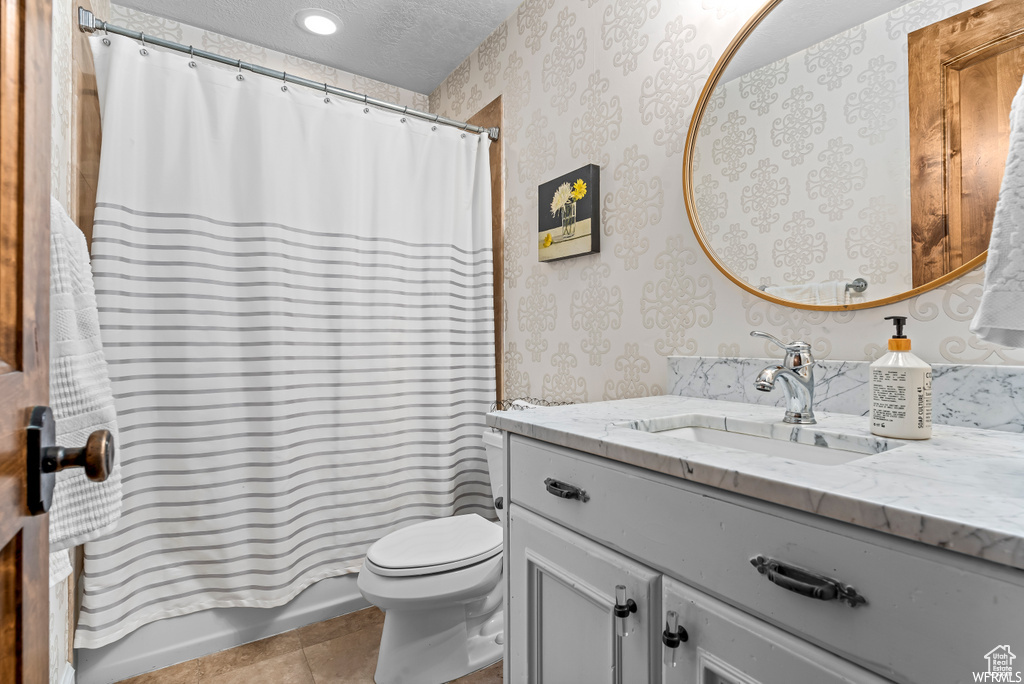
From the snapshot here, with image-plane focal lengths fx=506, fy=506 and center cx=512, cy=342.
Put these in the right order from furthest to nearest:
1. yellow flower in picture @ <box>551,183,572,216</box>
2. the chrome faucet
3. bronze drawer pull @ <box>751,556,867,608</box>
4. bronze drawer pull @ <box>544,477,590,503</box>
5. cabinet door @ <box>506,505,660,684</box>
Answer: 1. yellow flower in picture @ <box>551,183,572,216</box>
2. the chrome faucet
3. bronze drawer pull @ <box>544,477,590,503</box>
4. cabinet door @ <box>506,505,660,684</box>
5. bronze drawer pull @ <box>751,556,867,608</box>

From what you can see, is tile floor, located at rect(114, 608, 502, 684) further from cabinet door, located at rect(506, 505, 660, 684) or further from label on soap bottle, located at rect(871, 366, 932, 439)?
label on soap bottle, located at rect(871, 366, 932, 439)

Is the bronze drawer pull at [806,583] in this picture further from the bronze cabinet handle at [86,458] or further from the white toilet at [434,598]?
the white toilet at [434,598]

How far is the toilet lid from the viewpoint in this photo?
1.42 m

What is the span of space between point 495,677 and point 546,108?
194cm

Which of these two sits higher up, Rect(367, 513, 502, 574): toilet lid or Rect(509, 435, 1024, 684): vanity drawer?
Rect(509, 435, 1024, 684): vanity drawer

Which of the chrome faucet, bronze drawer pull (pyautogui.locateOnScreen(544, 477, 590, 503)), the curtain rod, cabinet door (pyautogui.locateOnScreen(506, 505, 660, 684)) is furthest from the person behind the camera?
the curtain rod

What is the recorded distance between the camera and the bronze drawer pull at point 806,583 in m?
0.53

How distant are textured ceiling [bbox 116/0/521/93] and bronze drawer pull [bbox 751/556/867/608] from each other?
2163 mm

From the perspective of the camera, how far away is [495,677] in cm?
152

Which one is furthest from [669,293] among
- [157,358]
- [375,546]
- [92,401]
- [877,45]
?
[157,358]

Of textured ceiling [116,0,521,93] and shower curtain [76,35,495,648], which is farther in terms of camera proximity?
textured ceiling [116,0,521,93]

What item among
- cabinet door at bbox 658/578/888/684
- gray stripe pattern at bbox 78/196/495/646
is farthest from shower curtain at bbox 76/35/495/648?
cabinet door at bbox 658/578/888/684

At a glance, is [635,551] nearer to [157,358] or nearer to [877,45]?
[877,45]

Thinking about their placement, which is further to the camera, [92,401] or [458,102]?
[458,102]
